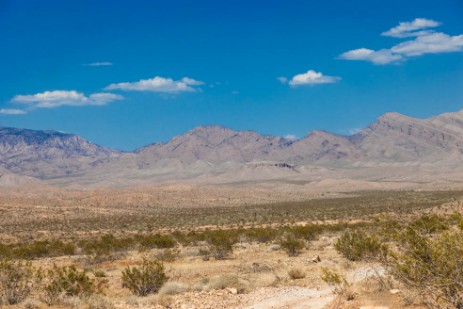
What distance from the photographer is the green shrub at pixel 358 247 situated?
1873 centimetres

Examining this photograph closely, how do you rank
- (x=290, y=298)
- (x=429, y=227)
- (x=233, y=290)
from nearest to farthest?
(x=290, y=298) < (x=233, y=290) < (x=429, y=227)

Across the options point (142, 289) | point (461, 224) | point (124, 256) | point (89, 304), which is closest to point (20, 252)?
point (124, 256)

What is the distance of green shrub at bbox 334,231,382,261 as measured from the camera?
18725 mm

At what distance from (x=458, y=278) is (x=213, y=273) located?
41.3 feet

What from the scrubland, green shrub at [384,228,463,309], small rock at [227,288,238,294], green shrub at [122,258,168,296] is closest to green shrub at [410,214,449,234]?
the scrubland

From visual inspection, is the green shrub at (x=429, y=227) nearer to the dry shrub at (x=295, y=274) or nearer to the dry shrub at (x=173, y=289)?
the dry shrub at (x=295, y=274)

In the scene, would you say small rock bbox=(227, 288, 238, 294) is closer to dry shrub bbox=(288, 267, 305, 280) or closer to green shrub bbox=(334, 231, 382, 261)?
dry shrub bbox=(288, 267, 305, 280)

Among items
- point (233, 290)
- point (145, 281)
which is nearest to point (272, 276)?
point (233, 290)

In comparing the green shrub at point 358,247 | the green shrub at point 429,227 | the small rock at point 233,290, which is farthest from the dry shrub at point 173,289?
the green shrub at point 429,227

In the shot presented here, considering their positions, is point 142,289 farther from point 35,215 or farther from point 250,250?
point 35,215

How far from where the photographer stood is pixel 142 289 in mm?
16203

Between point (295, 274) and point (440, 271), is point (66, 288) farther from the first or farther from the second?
point (440, 271)

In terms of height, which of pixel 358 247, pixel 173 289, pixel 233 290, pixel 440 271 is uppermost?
pixel 440 271

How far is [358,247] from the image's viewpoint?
1966 cm
